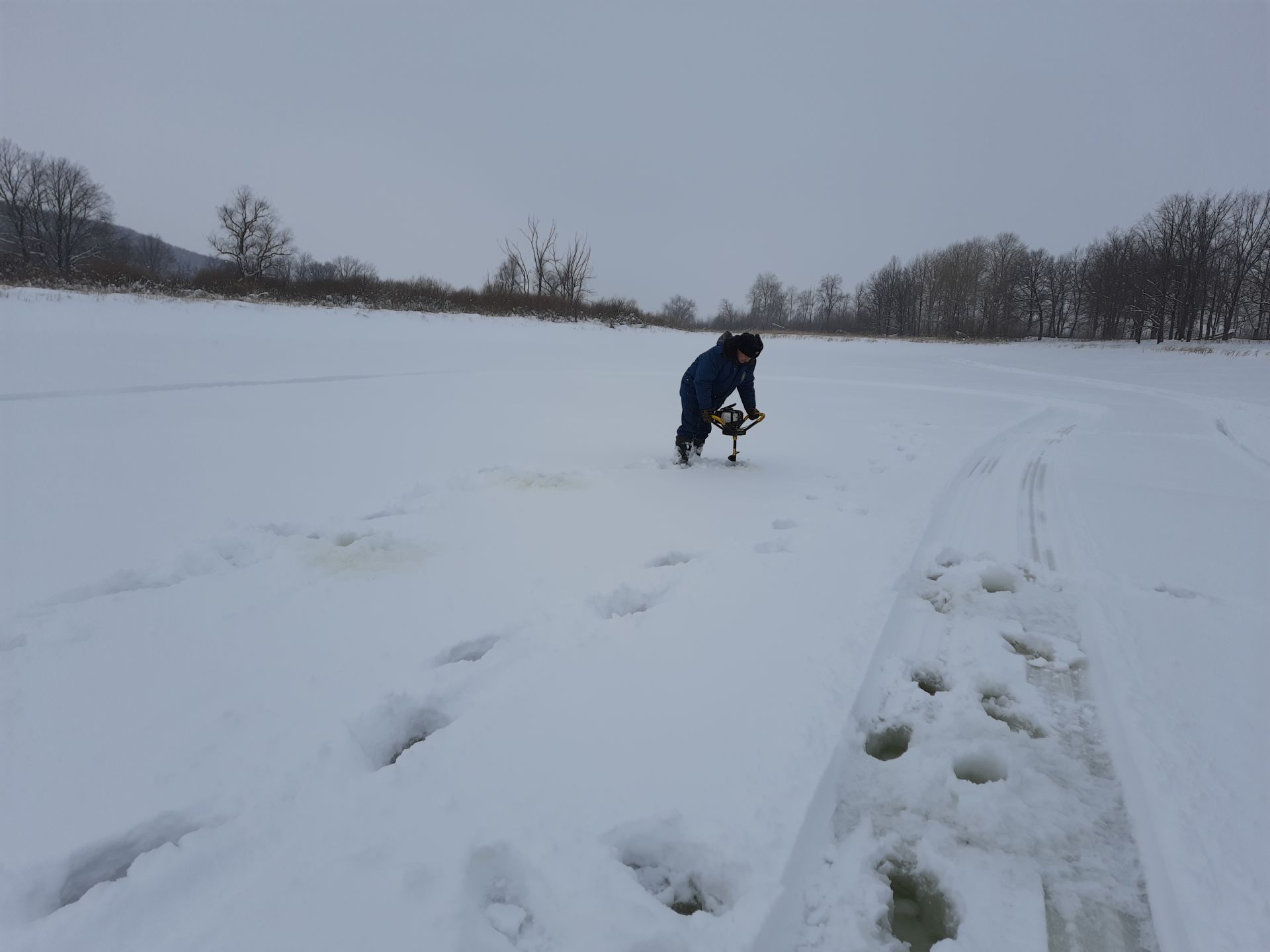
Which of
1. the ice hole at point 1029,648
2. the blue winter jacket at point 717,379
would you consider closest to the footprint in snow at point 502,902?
the ice hole at point 1029,648

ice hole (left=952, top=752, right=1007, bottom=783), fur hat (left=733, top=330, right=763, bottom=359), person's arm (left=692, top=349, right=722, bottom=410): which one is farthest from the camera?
person's arm (left=692, top=349, right=722, bottom=410)

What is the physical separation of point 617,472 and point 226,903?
4.00m

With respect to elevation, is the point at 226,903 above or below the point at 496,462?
below

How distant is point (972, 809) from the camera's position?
5.45 ft

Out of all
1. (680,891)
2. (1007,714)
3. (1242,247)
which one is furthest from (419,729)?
(1242,247)

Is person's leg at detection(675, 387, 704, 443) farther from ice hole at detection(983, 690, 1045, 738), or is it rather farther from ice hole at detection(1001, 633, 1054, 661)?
ice hole at detection(983, 690, 1045, 738)

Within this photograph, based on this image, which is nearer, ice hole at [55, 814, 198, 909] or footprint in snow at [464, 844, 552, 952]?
footprint in snow at [464, 844, 552, 952]

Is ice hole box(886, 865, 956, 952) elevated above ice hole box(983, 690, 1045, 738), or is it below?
below

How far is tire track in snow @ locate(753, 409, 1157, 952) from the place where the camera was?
1.38 meters

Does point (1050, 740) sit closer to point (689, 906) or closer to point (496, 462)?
point (689, 906)

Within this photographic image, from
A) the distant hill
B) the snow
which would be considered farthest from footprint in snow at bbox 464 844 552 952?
the distant hill

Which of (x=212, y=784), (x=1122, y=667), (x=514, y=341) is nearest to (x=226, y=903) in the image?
(x=212, y=784)

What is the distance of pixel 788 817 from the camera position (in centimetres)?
157

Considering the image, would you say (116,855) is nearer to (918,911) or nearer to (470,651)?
(470,651)
